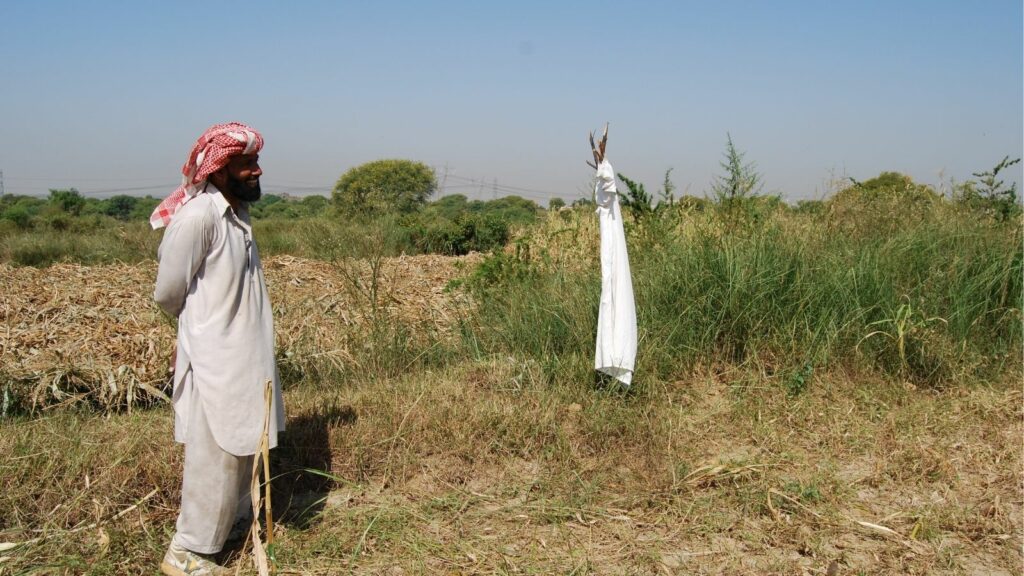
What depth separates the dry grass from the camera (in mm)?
3057

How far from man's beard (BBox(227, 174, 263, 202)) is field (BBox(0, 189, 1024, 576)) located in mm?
1344

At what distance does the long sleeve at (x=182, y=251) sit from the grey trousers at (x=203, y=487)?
16.8 inches

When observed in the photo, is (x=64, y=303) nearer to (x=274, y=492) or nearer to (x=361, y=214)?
(x=361, y=214)

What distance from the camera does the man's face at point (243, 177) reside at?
2.88 m

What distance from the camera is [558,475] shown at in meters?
3.73

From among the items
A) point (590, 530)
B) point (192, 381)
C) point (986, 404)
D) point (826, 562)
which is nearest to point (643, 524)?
point (590, 530)

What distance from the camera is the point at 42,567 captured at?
9.25ft

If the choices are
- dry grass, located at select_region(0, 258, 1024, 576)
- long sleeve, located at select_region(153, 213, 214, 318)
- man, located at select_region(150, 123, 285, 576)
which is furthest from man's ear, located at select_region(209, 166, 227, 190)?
dry grass, located at select_region(0, 258, 1024, 576)

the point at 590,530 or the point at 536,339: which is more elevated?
the point at 536,339

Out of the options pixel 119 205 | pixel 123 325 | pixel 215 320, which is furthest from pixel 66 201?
pixel 215 320

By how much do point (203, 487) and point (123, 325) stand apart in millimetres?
2702

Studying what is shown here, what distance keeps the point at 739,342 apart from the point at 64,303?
479 centimetres

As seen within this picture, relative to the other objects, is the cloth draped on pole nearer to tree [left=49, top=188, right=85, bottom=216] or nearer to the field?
the field

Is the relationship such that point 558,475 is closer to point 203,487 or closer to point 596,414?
point 596,414
